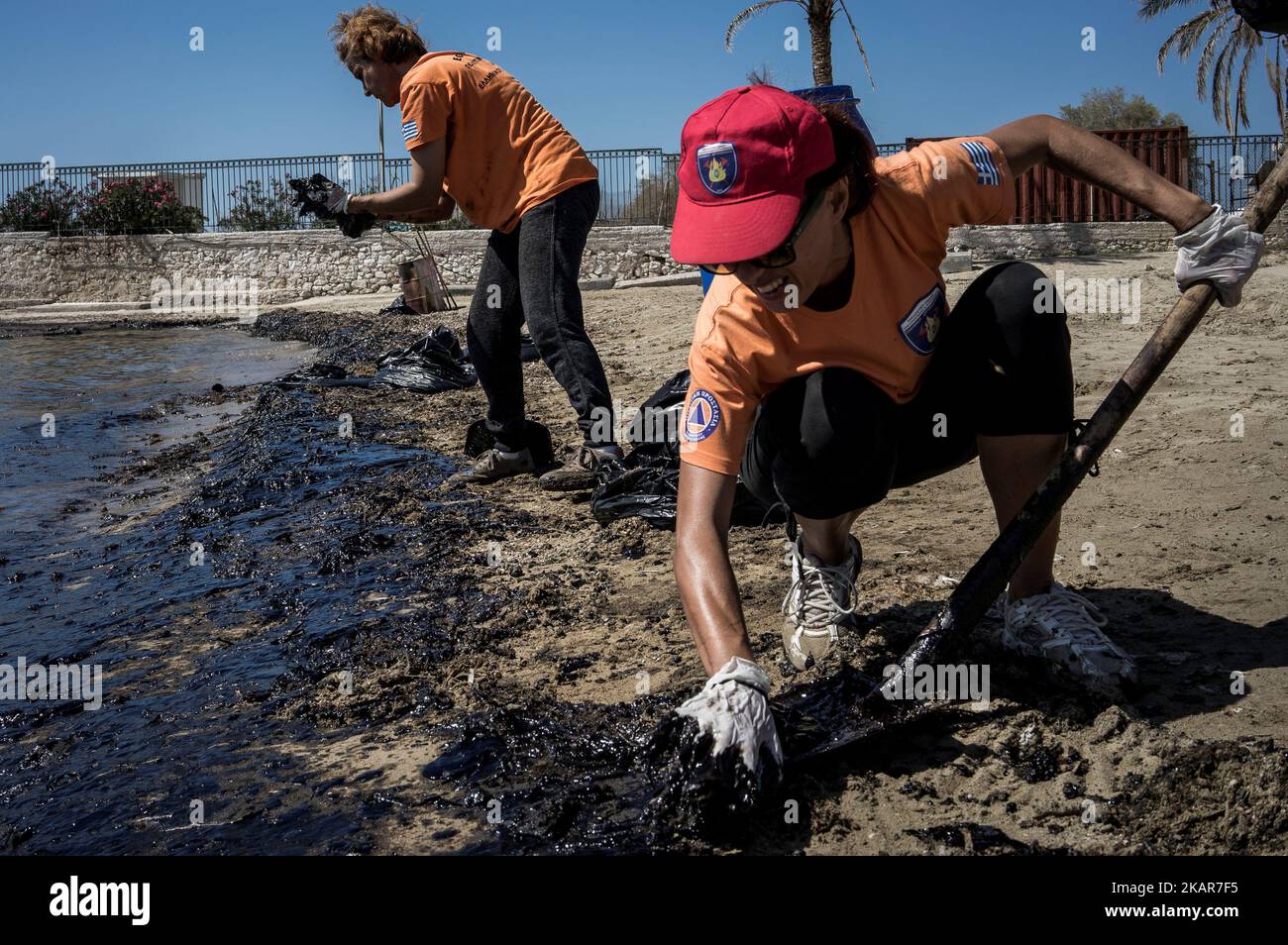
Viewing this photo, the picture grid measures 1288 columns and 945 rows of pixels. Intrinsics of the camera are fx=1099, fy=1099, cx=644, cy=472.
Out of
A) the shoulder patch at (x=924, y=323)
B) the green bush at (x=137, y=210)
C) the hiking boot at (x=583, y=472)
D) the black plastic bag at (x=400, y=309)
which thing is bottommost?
the hiking boot at (x=583, y=472)

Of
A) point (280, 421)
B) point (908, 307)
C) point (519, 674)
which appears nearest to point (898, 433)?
point (908, 307)

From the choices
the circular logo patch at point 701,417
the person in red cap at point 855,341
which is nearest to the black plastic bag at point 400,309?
the person in red cap at point 855,341

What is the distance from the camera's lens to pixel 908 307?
2.44 metres

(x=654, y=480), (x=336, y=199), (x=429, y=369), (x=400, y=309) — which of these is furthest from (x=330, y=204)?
(x=400, y=309)

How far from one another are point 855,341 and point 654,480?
1.92m

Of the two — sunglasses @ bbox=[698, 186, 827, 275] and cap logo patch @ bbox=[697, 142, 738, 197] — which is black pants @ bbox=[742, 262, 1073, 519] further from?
cap logo patch @ bbox=[697, 142, 738, 197]

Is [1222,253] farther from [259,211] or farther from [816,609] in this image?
[259,211]

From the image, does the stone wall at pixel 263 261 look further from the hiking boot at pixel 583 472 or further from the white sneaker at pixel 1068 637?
the white sneaker at pixel 1068 637

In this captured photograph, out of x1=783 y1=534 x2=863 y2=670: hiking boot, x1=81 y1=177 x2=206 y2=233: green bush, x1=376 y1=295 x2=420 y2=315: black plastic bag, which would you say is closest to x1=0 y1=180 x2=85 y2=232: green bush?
x1=81 y1=177 x2=206 y2=233: green bush

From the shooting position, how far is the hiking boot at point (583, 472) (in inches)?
184

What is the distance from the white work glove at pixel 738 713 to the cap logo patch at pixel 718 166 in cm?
89

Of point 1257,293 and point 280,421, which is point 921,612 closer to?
point 280,421

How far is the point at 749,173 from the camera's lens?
2014 millimetres

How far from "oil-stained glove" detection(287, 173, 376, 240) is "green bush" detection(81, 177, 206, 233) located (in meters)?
22.0
